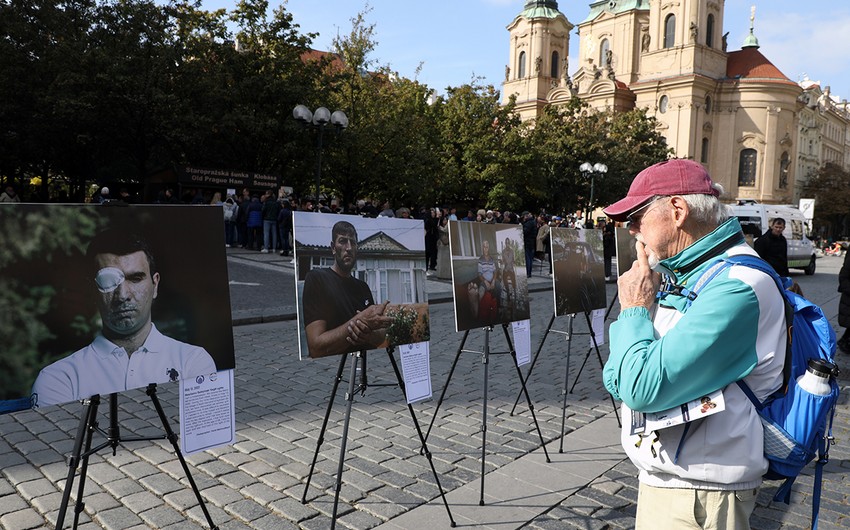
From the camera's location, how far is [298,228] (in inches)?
140

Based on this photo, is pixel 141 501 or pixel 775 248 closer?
pixel 141 501

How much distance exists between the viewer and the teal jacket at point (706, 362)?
192 cm

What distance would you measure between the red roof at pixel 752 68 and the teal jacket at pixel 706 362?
256 ft

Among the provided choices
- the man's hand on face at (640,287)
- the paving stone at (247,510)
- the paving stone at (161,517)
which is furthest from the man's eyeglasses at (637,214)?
the paving stone at (161,517)

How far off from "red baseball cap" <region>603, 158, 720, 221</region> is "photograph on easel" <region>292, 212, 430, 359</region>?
192 cm

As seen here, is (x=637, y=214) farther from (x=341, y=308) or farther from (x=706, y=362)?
(x=341, y=308)

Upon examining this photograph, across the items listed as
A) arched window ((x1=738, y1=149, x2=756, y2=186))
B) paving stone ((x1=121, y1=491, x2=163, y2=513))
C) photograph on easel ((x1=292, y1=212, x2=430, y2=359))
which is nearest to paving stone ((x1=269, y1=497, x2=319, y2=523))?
paving stone ((x1=121, y1=491, x2=163, y2=513))

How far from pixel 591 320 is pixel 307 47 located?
81.3 ft

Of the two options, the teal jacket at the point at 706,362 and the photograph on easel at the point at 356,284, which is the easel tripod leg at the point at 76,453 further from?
the teal jacket at the point at 706,362

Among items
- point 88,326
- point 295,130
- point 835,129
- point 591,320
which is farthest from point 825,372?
point 835,129

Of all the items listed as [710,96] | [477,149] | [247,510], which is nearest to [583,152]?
[477,149]

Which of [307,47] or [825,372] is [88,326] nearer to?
[825,372]

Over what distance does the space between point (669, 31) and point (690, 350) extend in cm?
7908

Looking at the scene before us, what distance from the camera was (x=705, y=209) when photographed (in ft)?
7.08
